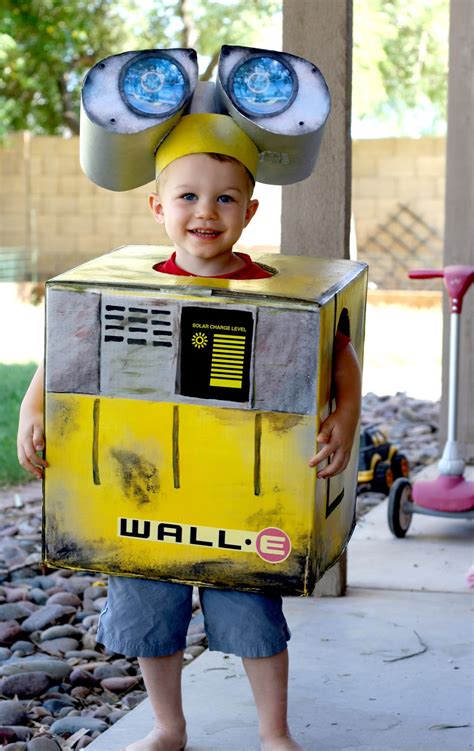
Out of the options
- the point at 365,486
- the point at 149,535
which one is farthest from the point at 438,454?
the point at 149,535

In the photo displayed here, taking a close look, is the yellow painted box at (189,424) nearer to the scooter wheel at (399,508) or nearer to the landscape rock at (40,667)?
the landscape rock at (40,667)

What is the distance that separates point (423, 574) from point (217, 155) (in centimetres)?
212

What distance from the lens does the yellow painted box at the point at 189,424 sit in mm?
2223

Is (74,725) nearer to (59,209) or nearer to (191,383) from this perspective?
(191,383)

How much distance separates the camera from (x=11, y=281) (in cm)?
1611

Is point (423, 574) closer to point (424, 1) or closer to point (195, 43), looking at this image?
point (195, 43)

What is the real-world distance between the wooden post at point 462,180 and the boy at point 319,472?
356 cm

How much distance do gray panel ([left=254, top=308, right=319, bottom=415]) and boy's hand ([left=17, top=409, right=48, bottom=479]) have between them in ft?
1.51

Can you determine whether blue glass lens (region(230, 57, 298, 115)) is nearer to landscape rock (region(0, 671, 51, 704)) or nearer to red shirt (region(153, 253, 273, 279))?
red shirt (region(153, 253, 273, 279))

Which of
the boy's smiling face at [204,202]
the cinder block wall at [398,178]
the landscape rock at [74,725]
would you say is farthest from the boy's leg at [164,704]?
the cinder block wall at [398,178]

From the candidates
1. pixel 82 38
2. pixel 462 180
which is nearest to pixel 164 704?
pixel 462 180

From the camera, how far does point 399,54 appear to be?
773 inches

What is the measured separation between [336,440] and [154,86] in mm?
773

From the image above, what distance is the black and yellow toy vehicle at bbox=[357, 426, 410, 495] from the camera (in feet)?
18.0
